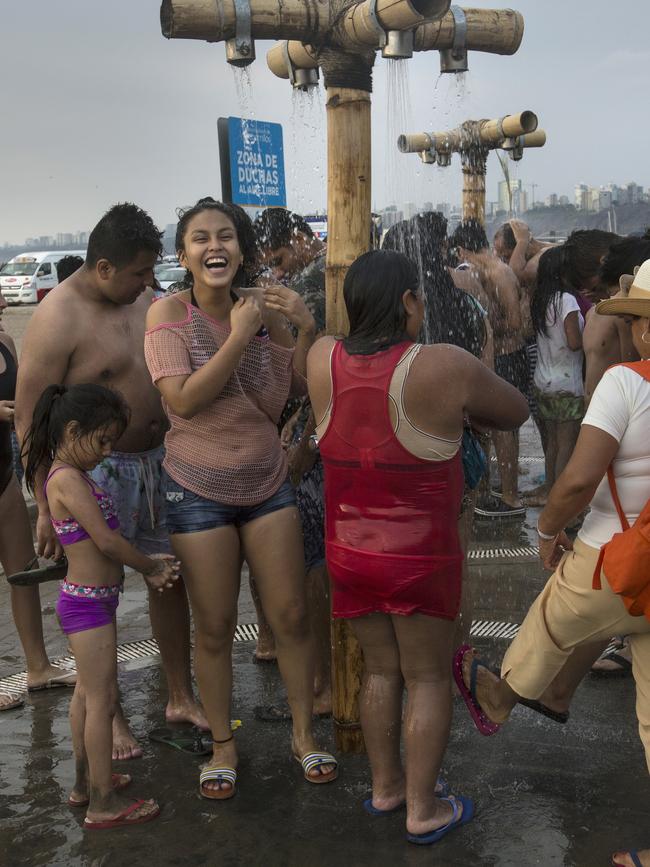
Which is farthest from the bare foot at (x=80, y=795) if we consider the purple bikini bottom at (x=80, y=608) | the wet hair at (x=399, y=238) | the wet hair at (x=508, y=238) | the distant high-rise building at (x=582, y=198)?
the distant high-rise building at (x=582, y=198)

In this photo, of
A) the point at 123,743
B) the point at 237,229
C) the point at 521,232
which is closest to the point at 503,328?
the point at 521,232

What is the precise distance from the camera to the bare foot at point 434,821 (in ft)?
10.3

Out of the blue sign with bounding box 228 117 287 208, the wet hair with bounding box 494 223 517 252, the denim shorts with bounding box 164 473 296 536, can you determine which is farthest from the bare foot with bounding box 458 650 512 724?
the wet hair with bounding box 494 223 517 252

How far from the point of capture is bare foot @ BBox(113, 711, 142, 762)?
153 inches

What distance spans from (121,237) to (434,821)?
2.34 meters

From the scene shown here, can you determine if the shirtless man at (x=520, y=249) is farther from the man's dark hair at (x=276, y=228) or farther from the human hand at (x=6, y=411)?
the human hand at (x=6, y=411)

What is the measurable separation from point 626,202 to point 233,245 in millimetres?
30189

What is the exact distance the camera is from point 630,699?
419 cm

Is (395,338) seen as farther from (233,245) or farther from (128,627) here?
(128,627)

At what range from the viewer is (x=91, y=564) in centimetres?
342

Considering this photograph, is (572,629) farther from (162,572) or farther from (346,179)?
(346,179)

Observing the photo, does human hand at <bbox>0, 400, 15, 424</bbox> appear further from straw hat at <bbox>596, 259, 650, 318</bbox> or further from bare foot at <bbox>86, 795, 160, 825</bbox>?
straw hat at <bbox>596, 259, 650, 318</bbox>

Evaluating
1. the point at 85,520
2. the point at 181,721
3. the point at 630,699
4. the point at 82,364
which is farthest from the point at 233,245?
the point at 630,699

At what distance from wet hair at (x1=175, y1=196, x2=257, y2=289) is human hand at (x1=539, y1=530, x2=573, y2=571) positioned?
1.54m
